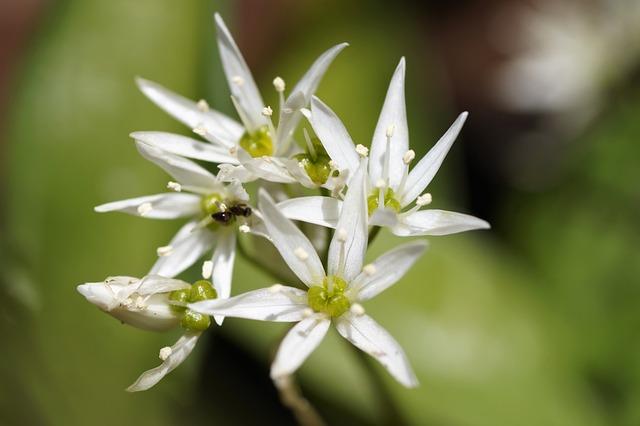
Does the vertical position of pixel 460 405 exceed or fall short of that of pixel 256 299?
it falls short

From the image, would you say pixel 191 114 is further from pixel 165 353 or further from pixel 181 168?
pixel 165 353

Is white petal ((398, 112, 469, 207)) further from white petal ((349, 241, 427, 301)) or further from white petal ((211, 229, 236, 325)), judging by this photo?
white petal ((211, 229, 236, 325))

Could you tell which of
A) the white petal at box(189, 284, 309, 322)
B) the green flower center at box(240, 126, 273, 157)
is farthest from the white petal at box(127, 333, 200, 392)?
the green flower center at box(240, 126, 273, 157)

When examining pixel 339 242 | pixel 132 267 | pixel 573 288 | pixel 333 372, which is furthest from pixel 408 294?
pixel 339 242

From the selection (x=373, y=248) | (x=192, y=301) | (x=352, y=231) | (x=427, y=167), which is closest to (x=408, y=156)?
(x=427, y=167)

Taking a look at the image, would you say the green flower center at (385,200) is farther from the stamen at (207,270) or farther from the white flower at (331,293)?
the stamen at (207,270)

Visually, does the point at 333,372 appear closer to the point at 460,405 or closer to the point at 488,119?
the point at 460,405
